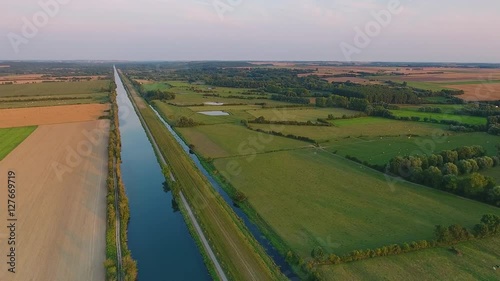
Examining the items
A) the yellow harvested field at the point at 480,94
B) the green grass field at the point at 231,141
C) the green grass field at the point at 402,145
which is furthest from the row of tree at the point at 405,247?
the yellow harvested field at the point at 480,94

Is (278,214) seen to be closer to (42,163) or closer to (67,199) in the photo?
(67,199)

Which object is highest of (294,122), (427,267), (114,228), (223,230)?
(294,122)

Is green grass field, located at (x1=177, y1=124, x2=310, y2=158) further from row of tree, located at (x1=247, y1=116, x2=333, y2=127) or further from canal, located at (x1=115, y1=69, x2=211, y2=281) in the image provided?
canal, located at (x1=115, y1=69, x2=211, y2=281)

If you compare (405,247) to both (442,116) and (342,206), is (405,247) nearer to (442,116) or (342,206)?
(342,206)

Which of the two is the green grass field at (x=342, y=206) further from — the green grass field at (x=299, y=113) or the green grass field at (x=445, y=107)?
the green grass field at (x=445, y=107)

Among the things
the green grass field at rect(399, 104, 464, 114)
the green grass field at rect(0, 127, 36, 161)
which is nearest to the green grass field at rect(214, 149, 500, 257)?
the green grass field at rect(0, 127, 36, 161)

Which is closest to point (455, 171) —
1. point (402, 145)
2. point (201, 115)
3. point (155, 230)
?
point (402, 145)

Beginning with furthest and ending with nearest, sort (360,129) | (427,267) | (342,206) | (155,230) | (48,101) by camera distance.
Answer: (48,101), (360,129), (342,206), (155,230), (427,267)
